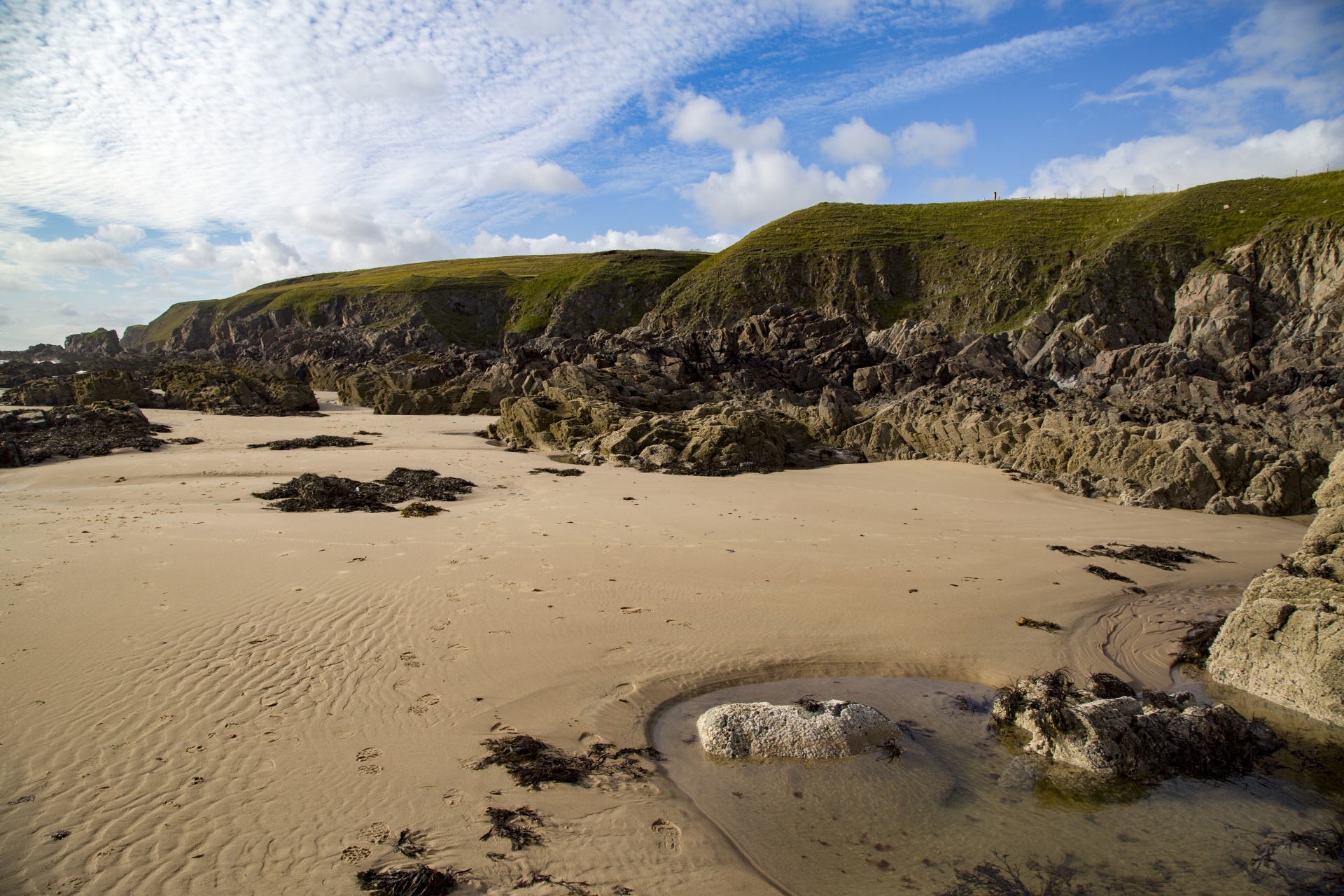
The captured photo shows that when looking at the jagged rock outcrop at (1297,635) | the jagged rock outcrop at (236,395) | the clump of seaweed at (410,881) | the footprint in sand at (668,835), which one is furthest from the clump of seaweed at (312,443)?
the jagged rock outcrop at (1297,635)

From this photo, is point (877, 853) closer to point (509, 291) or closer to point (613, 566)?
point (613, 566)

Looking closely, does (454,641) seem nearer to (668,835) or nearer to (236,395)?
(668,835)

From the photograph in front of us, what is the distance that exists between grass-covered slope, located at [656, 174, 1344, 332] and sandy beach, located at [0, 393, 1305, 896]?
1773 inches

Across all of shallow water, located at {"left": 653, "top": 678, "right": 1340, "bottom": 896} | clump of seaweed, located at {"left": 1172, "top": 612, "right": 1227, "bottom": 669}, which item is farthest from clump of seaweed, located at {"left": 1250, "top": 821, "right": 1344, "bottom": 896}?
clump of seaweed, located at {"left": 1172, "top": 612, "right": 1227, "bottom": 669}

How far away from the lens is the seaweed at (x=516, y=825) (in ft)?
10.8

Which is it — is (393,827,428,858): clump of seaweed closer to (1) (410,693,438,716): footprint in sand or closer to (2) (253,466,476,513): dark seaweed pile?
(1) (410,693,438,716): footprint in sand

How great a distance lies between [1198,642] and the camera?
244 inches

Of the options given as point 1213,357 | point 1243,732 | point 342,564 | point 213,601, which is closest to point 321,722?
point 213,601

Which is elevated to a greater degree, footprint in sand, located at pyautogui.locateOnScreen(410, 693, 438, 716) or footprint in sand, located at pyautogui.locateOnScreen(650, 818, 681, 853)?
footprint in sand, located at pyautogui.locateOnScreen(410, 693, 438, 716)

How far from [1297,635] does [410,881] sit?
21.0 ft

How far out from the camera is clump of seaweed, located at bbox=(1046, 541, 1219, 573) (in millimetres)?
8320

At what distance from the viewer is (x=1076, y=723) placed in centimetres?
455

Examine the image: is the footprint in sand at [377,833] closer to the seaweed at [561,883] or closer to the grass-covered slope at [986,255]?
the seaweed at [561,883]

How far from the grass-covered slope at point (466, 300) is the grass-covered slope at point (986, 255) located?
26.2ft
